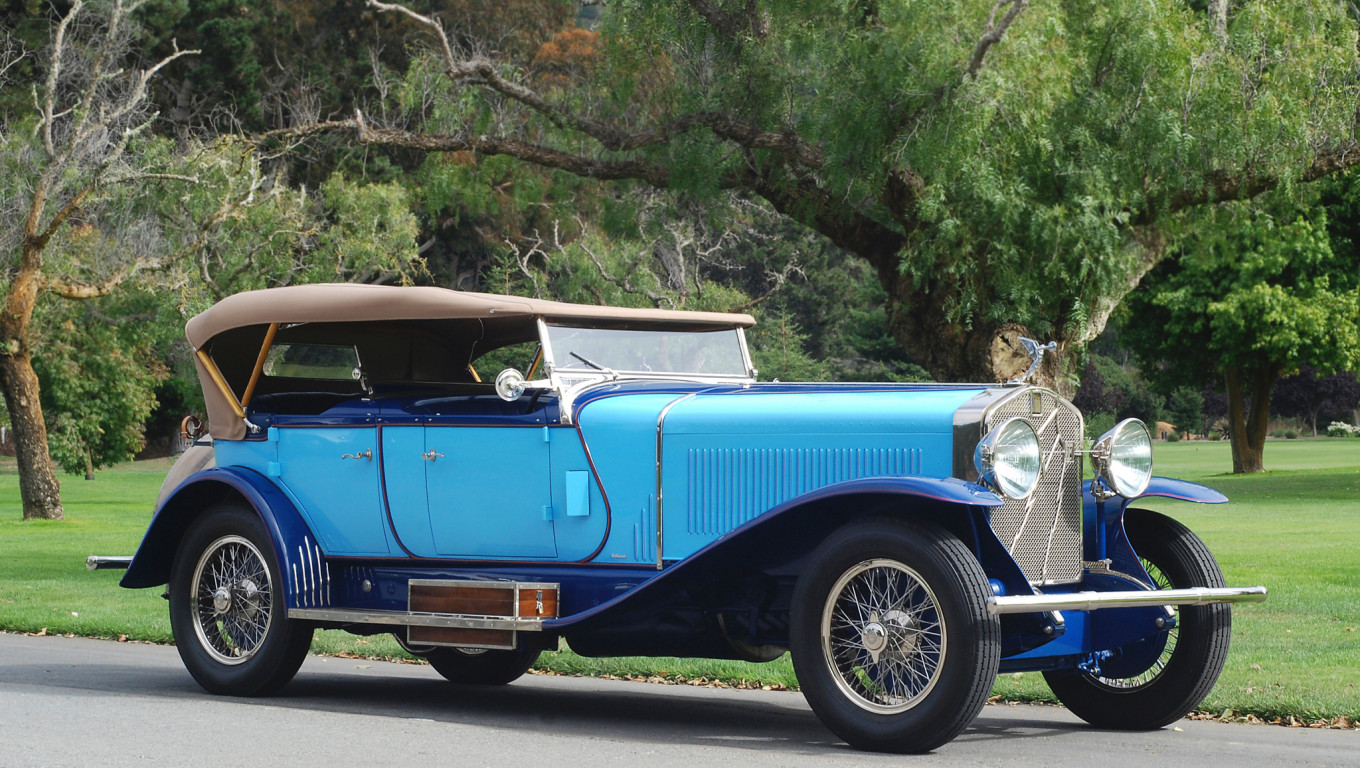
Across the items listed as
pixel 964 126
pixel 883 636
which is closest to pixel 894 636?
pixel 883 636

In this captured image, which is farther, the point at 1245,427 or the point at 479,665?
the point at 1245,427

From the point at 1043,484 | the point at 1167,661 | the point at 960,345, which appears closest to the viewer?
the point at 1043,484

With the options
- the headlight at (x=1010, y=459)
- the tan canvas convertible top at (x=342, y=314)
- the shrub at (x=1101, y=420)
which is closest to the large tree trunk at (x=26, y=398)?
the tan canvas convertible top at (x=342, y=314)

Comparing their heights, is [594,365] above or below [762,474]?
above

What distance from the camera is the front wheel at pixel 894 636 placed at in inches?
225

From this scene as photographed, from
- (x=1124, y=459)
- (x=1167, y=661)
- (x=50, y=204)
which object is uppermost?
(x=50, y=204)

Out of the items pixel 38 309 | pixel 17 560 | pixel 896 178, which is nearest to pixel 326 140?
pixel 38 309

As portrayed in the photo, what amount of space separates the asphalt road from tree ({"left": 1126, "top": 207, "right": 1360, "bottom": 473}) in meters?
24.4

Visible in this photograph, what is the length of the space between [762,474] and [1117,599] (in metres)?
1.57

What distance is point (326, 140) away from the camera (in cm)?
4253

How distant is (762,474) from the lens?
6.62 metres

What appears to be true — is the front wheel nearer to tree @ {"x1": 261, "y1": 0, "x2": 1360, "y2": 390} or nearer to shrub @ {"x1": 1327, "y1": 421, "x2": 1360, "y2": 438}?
tree @ {"x1": 261, "y1": 0, "x2": 1360, "y2": 390}

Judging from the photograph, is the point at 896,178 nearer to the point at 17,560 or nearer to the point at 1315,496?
the point at 17,560

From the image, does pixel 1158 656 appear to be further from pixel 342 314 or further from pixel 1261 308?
pixel 1261 308
